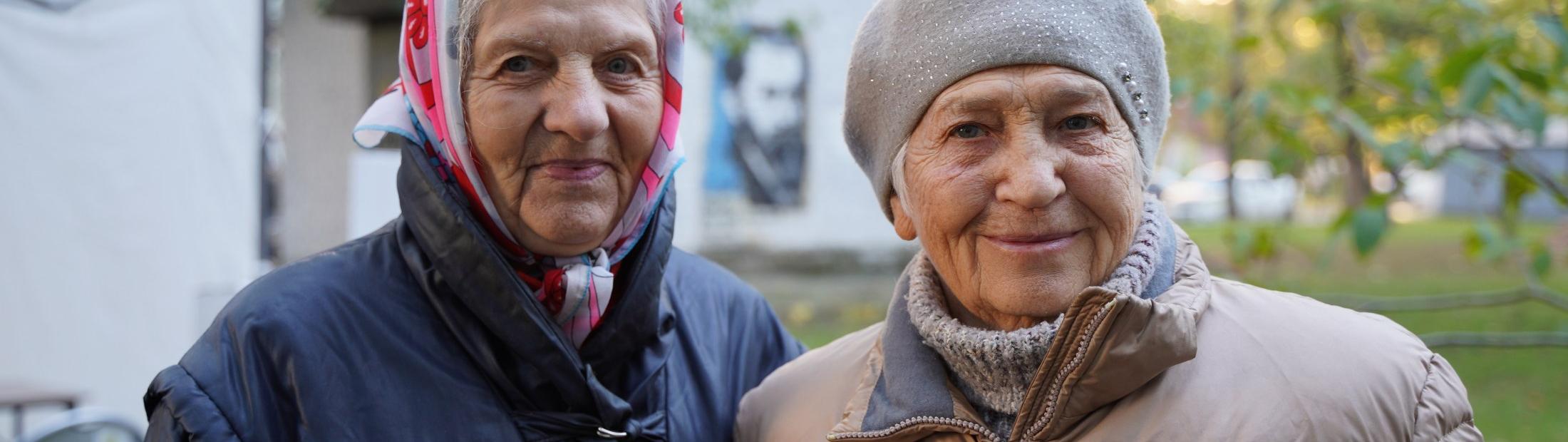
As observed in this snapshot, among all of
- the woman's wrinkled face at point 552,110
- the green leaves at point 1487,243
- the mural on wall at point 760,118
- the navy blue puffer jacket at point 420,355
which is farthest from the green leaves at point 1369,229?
the mural on wall at point 760,118

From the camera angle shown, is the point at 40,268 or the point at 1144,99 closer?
the point at 1144,99

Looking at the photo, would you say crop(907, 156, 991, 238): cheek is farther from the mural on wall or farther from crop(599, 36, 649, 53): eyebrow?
the mural on wall

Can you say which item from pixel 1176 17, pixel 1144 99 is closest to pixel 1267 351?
pixel 1144 99

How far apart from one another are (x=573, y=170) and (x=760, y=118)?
9774mm

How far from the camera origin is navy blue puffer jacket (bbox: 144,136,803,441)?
2010mm

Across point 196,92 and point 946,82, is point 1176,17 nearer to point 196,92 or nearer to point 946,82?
point 196,92

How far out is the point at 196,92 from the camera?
5.46 m

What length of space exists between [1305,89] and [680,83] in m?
2.49

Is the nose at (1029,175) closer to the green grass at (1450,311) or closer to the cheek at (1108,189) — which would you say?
the cheek at (1108,189)

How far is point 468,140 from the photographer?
2.20 metres

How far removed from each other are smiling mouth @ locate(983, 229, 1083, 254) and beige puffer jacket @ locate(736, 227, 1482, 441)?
142mm

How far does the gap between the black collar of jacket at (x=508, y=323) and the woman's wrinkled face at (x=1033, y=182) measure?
687 millimetres

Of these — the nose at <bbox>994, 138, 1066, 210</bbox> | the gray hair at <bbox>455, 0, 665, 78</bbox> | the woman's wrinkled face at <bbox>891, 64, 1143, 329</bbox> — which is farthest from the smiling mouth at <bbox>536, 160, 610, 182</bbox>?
the nose at <bbox>994, 138, 1066, 210</bbox>

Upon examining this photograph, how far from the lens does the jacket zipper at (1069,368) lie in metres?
1.75
